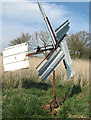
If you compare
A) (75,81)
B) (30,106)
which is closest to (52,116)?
(30,106)

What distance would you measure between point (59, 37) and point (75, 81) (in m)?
2.82

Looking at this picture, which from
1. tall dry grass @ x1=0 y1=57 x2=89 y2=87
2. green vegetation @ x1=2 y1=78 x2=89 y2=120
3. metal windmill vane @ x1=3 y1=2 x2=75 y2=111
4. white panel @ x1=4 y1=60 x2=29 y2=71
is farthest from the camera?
tall dry grass @ x1=0 y1=57 x2=89 y2=87

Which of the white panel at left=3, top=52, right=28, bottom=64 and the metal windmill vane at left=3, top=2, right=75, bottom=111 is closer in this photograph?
the metal windmill vane at left=3, top=2, right=75, bottom=111

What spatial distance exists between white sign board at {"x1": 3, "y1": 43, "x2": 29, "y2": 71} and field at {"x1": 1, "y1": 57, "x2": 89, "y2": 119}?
0.83 metres

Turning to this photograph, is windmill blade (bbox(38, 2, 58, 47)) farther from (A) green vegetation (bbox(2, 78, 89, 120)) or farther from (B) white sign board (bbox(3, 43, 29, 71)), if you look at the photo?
(A) green vegetation (bbox(2, 78, 89, 120))

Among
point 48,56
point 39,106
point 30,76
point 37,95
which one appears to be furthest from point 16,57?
point 30,76

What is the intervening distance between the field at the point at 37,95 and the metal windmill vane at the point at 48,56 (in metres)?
0.54

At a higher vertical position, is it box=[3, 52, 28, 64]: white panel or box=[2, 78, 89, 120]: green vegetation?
box=[3, 52, 28, 64]: white panel

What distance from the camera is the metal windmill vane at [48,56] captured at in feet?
12.4

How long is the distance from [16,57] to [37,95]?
168 cm

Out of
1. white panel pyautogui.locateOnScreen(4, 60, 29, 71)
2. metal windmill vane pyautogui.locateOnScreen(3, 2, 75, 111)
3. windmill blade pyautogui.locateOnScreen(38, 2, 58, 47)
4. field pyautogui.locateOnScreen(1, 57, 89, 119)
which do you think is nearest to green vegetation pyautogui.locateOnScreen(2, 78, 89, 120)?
field pyautogui.locateOnScreen(1, 57, 89, 119)

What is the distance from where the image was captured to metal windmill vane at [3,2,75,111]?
12.4 feet

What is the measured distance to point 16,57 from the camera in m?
4.20

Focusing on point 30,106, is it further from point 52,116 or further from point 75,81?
point 75,81
